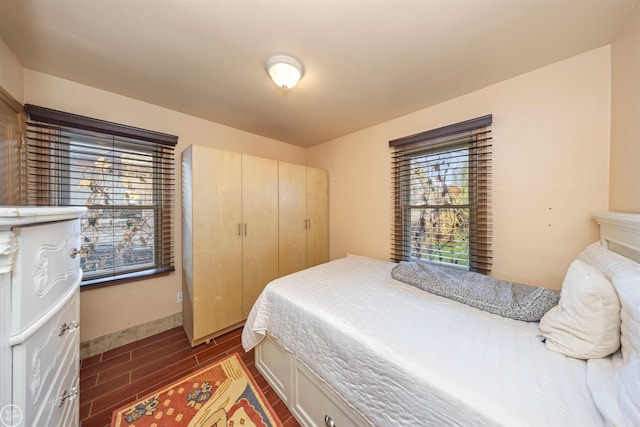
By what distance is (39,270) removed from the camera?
27.1 inches

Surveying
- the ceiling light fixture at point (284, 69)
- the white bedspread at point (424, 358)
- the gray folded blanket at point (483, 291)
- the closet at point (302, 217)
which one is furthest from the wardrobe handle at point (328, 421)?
the ceiling light fixture at point (284, 69)

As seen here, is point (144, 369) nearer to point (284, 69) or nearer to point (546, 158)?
point (284, 69)

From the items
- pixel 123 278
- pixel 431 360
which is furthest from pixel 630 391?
pixel 123 278

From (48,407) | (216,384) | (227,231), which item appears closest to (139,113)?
(227,231)

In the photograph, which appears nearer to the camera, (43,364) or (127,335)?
(43,364)

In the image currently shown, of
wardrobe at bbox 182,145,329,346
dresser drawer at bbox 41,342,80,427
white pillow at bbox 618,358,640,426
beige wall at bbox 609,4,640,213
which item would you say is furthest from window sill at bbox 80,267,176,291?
beige wall at bbox 609,4,640,213

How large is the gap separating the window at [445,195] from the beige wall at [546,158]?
0.10 meters

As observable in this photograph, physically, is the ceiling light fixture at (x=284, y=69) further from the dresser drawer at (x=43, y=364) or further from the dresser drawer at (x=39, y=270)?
the dresser drawer at (x=43, y=364)

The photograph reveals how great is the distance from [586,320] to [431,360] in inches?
25.8

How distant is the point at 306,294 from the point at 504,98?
225 cm

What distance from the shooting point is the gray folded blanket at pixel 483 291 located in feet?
3.86

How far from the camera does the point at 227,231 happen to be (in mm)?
2215

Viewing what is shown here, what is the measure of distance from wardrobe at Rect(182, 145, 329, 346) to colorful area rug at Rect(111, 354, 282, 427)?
52cm

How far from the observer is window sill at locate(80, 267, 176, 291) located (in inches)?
72.4
